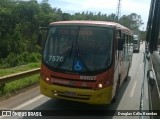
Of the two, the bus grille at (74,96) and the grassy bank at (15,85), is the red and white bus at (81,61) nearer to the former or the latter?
the bus grille at (74,96)

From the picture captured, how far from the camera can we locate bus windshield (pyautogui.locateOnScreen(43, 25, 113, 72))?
324 inches

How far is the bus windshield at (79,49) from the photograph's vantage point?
8234 mm

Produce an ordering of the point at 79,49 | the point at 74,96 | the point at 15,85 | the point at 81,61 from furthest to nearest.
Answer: the point at 15,85 → the point at 79,49 → the point at 81,61 → the point at 74,96

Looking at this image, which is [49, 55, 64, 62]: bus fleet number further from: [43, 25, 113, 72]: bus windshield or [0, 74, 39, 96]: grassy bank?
[0, 74, 39, 96]: grassy bank

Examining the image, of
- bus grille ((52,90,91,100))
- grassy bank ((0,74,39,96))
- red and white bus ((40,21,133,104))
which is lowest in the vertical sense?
grassy bank ((0,74,39,96))

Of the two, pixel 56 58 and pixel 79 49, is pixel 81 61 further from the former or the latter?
pixel 56 58

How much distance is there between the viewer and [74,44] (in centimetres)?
857

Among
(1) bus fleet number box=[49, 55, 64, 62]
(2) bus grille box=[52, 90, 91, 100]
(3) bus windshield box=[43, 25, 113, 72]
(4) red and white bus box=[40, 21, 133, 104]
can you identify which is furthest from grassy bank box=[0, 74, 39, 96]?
(2) bus grille box=[52, 90, 91, 100]

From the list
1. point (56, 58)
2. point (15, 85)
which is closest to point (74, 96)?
point (56, 58)

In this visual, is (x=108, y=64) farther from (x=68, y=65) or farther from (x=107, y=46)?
(x=68, y=65)

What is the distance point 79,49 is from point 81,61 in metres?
0.39

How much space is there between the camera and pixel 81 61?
27.2ft

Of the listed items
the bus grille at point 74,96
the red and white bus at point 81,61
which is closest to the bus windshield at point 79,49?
the red and white bus at point 81,61

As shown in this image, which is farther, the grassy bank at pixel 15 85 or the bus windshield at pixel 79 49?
the grassy bank at pixel 15 85
